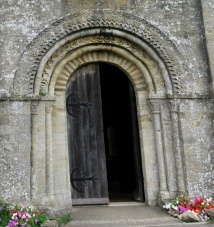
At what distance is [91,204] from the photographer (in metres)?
6.61

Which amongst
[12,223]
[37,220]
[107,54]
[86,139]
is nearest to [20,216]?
[12,223]

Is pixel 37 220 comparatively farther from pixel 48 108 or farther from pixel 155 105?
pixel 155 105

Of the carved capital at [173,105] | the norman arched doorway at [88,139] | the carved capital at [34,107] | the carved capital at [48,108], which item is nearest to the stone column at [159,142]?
the carved capital at [173,105]

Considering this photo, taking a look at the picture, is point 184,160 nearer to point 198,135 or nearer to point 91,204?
point 198,135

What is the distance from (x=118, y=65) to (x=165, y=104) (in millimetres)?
1363

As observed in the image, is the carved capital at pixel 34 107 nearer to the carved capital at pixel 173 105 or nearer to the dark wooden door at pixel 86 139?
the dark wooden door at pixel 86 139

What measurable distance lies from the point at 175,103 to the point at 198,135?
0.80 m

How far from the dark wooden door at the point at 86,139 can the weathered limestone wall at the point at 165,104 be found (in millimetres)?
845

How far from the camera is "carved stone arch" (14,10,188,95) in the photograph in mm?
6461

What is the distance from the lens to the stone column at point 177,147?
629 centimetres

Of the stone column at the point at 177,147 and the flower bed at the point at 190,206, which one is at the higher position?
the stone column at the point at 177,147

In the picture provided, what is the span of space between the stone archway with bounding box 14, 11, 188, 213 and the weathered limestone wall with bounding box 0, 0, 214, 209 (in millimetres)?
125

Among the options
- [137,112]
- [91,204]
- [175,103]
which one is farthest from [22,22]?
[91,204]

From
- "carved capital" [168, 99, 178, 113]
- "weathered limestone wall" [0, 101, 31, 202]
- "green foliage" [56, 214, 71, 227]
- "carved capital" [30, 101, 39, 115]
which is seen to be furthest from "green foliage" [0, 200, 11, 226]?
"carved capital" [168, 99, 178, 113]
